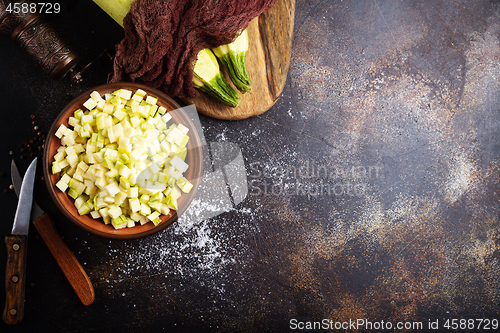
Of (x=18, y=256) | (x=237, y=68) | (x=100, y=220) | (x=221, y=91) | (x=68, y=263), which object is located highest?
(x=237, y=68)

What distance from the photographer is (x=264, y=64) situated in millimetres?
1646

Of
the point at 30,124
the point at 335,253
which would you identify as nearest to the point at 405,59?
the point at 335,253

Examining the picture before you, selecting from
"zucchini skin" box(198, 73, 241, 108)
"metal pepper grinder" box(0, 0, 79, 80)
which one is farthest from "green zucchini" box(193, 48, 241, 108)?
"metal pepper grinder" box(0, 0, 79, 80)

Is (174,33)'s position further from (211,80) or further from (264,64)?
(264,64)

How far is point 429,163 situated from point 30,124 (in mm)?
2412

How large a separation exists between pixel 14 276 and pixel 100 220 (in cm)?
63

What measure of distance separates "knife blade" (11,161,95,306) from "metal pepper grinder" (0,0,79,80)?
0.60 m

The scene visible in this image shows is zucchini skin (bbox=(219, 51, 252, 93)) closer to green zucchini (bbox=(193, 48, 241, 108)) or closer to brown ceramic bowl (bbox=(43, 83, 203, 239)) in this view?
→ green zucchini (bbox=(193, 48, 241, 108))

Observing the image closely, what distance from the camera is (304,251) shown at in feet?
5.87

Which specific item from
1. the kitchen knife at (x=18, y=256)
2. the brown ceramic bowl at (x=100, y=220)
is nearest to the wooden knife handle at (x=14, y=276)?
the kitchen knife at (x=18, y=256)

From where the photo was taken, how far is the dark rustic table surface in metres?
1.69

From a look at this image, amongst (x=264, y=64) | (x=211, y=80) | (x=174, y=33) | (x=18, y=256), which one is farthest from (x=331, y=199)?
(x=18, y=256)

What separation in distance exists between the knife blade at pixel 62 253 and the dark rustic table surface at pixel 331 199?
0.06 meters

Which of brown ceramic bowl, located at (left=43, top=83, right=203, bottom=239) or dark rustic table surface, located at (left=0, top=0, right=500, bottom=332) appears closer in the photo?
brown ceramic bowl, located at (left=43, top=83, right=203, bottom=239)
